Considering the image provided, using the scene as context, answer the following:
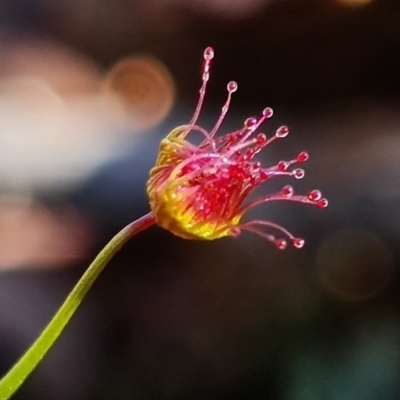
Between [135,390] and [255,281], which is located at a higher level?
[255,281]

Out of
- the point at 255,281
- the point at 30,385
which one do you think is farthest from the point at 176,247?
the point at 30,385

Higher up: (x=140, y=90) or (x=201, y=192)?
(x=140, y=90)

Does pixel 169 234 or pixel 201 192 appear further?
pixel 169 234

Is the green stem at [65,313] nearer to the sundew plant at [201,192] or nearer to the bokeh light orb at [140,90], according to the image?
the sundew plant at [201,192]

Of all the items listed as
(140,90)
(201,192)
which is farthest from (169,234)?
(201,192)

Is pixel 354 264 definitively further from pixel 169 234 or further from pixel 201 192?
pixel 201 192

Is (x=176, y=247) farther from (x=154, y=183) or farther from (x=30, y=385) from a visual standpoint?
(x=154, y=183)
